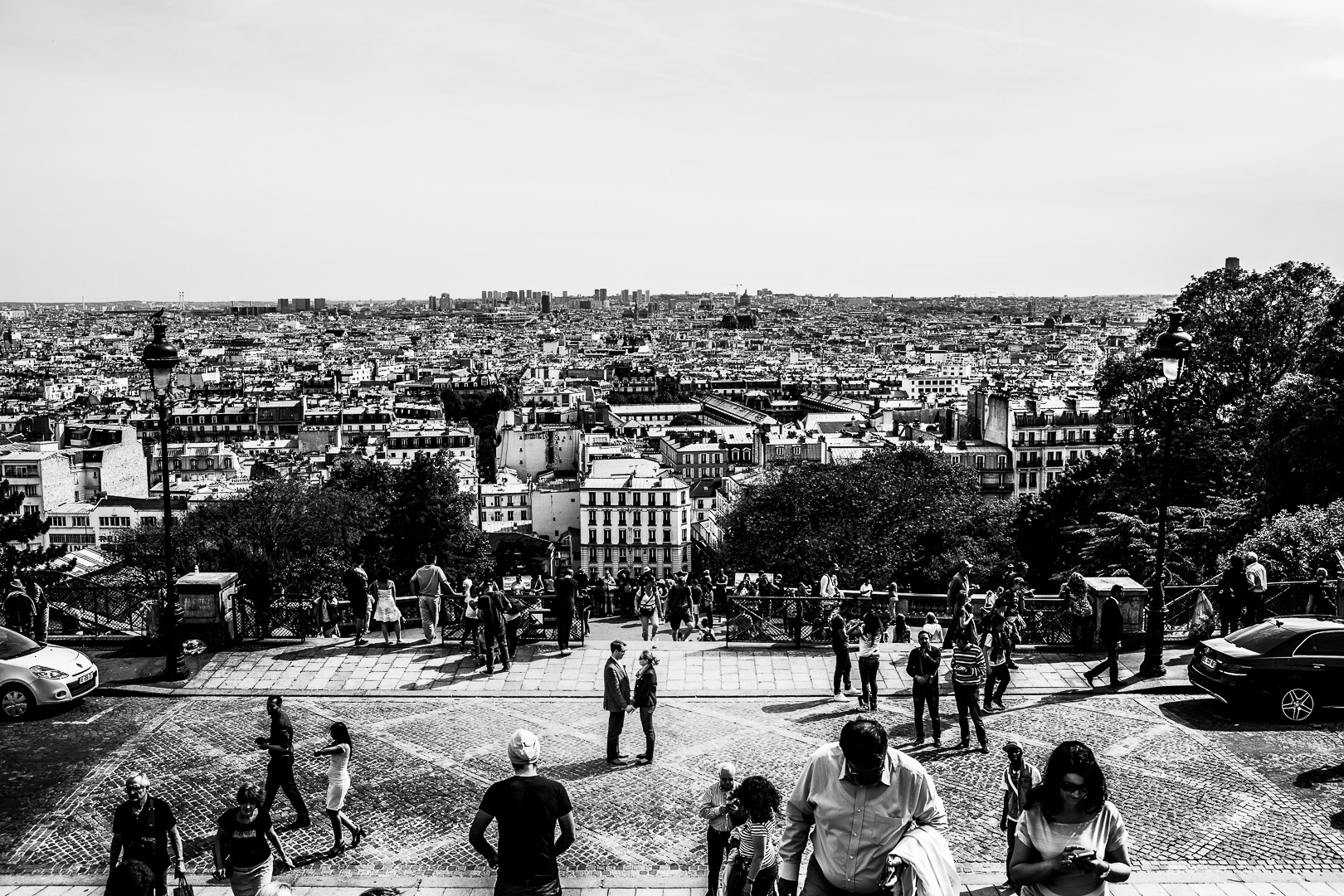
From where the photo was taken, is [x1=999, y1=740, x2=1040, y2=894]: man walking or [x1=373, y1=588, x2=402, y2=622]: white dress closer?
[x1=999, y1=740, x2=1040, y2=894]: man walking

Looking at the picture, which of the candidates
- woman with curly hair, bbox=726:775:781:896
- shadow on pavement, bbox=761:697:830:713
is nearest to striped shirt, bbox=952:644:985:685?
shadow on pavement, bbox=761:697:830:713

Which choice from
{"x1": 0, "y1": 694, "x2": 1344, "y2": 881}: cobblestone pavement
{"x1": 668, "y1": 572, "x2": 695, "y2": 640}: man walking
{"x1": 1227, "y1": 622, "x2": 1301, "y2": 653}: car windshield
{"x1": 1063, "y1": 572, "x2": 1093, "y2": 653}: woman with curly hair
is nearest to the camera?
{"x1": 0, "y1": 694, "x2": 1344, "y2": 881}: cobblestone pavement

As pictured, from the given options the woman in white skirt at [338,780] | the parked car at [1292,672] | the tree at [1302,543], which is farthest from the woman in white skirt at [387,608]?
the tree at [1302,543]

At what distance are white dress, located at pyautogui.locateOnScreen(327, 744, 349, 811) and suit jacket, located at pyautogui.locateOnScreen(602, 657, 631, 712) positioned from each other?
10.7 ft

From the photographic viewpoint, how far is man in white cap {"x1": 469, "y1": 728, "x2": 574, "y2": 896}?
8.45 meters

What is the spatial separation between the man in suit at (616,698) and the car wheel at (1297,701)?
7.89 m

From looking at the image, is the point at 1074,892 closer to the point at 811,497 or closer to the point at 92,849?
the point at 92,849

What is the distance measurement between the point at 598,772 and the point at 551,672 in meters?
4.18

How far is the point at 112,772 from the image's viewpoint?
14.1 meters

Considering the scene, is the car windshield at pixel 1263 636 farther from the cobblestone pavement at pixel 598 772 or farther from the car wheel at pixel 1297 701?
the cobblestone pavement at pixel 598 772

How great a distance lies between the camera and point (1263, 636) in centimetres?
1559

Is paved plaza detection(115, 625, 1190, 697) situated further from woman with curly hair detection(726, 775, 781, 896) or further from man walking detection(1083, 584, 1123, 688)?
woman with curly hair detection(726, 775, 781, 896)

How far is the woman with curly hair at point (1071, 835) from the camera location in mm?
7789

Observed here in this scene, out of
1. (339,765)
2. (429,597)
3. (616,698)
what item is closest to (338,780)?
(339,765)
